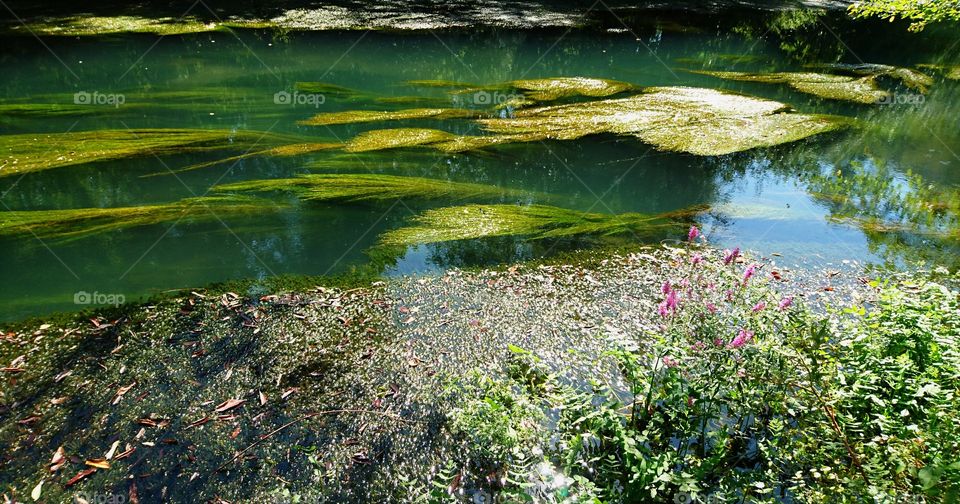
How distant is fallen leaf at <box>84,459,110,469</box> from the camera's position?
1884 mm

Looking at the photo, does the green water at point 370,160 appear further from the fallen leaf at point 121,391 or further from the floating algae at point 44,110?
the fallen leaf at point 121,391

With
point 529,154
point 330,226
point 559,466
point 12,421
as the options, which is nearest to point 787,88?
point 529,154

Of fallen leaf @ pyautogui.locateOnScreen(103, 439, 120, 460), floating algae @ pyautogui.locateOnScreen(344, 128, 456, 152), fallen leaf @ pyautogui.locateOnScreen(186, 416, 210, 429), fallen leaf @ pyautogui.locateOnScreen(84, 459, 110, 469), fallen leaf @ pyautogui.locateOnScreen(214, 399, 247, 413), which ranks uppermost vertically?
floating algae @ pyautogui.locateOnScreen(344, 128, 456, 152)

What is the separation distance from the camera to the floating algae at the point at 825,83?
7.01m

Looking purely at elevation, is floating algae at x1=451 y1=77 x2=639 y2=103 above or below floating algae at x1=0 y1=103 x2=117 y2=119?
above

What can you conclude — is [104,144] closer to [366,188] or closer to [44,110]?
[44,110]

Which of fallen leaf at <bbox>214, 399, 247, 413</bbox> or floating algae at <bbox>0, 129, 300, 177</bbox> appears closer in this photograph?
fallen leaf at <bbox>214, 399, 247, 413</bbox>

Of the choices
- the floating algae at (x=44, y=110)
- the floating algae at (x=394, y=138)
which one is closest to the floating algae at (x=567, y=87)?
the floating algae at (x=394, y=138)

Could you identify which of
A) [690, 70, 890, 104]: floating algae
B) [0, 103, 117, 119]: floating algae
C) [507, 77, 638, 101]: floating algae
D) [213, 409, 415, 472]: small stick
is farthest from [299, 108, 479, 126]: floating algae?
[690, 70, 890, 104]: floating algae

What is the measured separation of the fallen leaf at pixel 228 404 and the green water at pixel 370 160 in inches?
43.5

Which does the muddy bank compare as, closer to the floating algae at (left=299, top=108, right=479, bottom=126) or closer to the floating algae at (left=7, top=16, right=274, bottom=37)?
the floating algae at (left=299, top=108, right=479, bottom=126)

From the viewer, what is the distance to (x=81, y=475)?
6.09 ft

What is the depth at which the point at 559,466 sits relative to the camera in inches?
71.1

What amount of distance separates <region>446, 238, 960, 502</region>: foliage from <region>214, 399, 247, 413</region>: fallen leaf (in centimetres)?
132
